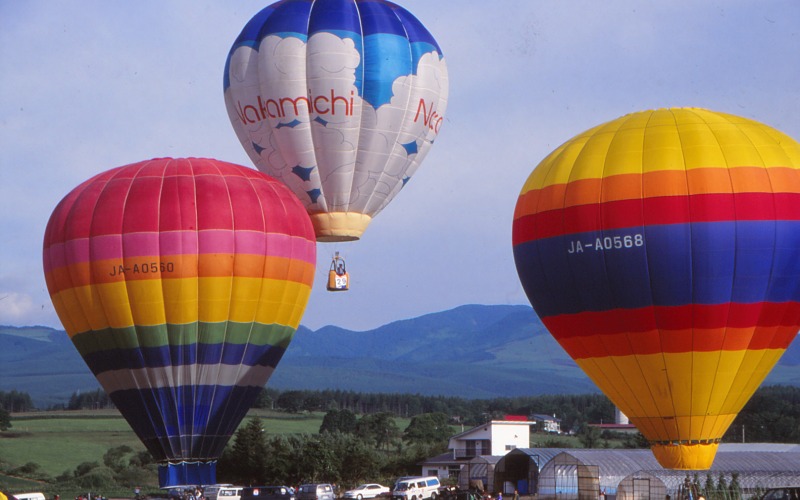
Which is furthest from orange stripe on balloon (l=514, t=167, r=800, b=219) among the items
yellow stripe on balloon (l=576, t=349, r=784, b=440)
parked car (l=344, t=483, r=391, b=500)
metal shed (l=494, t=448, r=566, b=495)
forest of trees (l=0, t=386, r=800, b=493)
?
forest of trees (l=0, t=386, r=800, b=493)

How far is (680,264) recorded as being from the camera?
1148 inches

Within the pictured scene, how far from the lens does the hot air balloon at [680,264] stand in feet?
95.8

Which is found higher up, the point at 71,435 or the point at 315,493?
the point at 71,435

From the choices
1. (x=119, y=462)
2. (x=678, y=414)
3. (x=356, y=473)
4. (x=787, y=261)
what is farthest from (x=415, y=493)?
(x=119, y=462)

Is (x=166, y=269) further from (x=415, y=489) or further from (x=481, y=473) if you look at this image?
(x=481, y=473)

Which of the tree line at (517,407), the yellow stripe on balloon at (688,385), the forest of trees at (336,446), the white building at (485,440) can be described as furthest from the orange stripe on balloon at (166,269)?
the tree line at (517,407)

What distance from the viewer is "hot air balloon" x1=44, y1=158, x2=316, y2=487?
31734 mm

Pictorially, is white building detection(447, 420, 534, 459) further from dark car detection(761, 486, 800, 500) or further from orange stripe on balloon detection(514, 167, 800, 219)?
dark car detection(761, 486, 800, 500)

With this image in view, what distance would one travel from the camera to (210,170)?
109ft

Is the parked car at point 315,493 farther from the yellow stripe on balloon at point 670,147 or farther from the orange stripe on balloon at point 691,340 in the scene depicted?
the yellow stripe on balloon at point 670,147

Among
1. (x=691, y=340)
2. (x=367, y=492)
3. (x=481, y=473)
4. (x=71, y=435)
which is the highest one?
(x=71, y=435)

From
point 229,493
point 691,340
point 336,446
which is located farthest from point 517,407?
point 691,340

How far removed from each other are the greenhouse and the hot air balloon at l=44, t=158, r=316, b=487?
14160 millimetres

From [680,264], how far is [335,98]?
12.1 m
